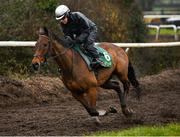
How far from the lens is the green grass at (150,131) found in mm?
8219

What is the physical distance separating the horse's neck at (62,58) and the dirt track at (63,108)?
92 centimetres

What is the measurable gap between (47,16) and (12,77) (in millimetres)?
2308

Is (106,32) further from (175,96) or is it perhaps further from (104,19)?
(175,96)

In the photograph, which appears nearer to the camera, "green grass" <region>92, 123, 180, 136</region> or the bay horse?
"green grass" <region>92, 123, 180, 136</region>

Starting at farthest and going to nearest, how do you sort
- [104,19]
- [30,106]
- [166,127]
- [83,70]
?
[104,19] → [30,106] → [83,70] → [166,127]

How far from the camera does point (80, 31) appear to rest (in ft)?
32.2

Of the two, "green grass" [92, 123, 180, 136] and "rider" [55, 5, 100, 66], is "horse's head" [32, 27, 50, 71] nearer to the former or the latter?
"rider" [55, 5, 100, 66]

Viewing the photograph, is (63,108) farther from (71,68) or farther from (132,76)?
(71,68)

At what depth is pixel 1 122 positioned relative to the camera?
9945mm

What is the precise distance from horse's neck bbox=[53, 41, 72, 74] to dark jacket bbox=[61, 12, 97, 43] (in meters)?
0.31

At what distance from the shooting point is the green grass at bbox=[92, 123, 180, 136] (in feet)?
27.0

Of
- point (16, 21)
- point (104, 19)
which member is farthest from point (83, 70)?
point (104, 19)

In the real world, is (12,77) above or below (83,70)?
below

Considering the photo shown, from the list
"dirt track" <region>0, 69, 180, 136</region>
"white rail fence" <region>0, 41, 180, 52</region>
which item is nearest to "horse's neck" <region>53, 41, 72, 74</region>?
"dirt track" <region>0, 69, 180, 136</region>
